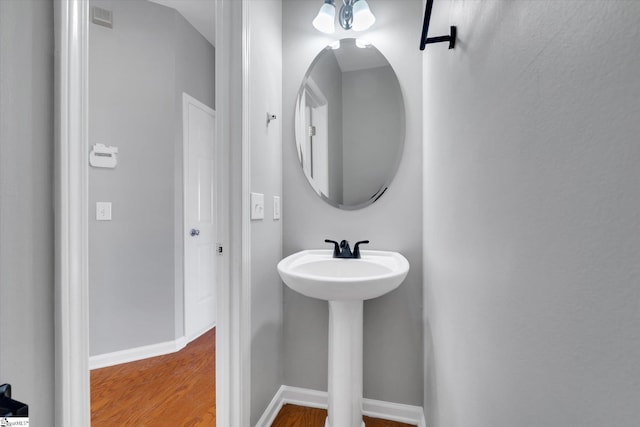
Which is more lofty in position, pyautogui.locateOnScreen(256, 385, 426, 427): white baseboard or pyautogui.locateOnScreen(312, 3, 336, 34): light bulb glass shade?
pyautogui.locateOnScreen(312, 3, 336, 34): light bulb glass shade

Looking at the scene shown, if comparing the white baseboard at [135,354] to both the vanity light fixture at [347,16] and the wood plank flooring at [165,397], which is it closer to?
the wood plank flooring at [165,397]

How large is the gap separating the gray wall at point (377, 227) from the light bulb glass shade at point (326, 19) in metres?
0.08

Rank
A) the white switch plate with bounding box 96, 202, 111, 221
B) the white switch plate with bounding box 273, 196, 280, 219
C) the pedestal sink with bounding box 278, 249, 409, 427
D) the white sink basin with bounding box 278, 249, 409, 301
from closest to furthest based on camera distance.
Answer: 1. the white sink basin with bounding box 278, 249, 409, 301
2. the pedestal sink with bounding box 278, 249, 409, 427
3. the white switch plate with bounding box 273, 196, 280, 219
4. the white switch plate with bounding box 96, 202, 111, 221

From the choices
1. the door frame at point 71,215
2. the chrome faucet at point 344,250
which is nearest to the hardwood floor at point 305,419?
the chrome faucet at point 344,250

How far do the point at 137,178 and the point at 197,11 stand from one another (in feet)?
4.74

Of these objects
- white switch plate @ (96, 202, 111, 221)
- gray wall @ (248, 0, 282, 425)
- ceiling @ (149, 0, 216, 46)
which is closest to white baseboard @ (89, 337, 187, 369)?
white switch plate @ (96, 202, 111, 221)

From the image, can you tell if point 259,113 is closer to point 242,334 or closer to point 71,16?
point 71,16

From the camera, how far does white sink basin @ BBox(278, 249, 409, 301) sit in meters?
1.03

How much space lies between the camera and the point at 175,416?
152 centimetres

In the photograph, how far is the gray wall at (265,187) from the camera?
1337 millimetres

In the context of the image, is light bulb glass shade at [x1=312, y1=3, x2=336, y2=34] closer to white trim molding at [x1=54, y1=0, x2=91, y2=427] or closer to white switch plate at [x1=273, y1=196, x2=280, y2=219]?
white switch plate at [x1=273, y1=196, x2=280, y2=219]

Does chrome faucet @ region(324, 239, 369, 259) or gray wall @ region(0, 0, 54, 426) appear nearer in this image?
gray wall @ region(0, 0, 54, 426)

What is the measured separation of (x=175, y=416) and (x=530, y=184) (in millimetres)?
1923

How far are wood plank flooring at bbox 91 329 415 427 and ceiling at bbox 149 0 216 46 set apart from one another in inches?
108
